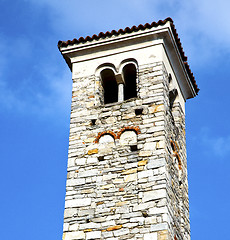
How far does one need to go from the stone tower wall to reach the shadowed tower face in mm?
21

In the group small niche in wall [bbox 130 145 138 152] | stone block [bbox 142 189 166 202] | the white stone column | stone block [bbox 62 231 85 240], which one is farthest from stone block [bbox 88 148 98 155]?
stone block [bbox 62 231 85 240]

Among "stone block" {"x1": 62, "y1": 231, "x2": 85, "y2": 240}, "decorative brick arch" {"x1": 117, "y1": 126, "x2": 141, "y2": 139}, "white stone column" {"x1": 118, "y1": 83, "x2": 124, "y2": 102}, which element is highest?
"white stone column" {"x1": 118, "y1": 83, "x2": 124, "y2": 102}

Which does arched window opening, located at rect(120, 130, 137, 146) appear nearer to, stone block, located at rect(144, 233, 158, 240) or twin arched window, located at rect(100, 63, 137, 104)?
twin arched window, located at rect(100, 63, 137, 104)

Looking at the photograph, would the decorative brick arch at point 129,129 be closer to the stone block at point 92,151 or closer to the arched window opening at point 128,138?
the arched window opening at point 128,138

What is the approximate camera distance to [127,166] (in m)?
13.1

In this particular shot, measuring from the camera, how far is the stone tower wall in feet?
40.6

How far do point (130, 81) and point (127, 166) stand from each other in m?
2.96

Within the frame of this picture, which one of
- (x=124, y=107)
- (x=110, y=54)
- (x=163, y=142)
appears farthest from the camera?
(x=110, y=54)


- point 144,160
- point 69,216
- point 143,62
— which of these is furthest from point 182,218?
point 143,62

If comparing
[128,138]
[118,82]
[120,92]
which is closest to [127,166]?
[128,138]

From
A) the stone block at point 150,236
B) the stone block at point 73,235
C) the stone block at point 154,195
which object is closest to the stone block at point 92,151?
the stone block at point 154,195

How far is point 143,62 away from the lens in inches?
584

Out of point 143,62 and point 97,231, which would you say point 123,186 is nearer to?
point 97,231

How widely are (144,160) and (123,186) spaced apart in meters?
0.72
